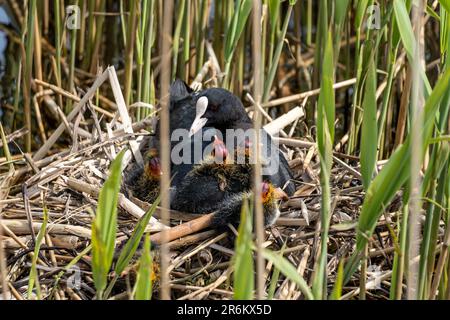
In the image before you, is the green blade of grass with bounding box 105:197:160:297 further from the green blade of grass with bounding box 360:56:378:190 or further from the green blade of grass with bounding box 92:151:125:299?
the green blade of grass with bounding box 360:56:378:190

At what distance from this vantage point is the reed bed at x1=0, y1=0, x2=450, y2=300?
2.40 metres

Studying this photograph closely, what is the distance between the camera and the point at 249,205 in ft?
10.3

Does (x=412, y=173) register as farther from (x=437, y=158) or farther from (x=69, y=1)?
(x=69, y=1)

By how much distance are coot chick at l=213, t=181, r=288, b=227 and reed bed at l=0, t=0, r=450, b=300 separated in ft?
0.17

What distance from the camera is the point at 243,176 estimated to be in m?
3.26

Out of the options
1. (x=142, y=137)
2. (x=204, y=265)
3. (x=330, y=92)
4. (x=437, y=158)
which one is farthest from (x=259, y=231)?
(x=142, y=137)

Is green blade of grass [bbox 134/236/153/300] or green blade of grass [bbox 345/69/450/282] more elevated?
green blade of grass [bbox 345/69/450/282]

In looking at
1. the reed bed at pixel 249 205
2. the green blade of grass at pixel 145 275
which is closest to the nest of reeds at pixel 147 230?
the reed bed at pixel 249 205

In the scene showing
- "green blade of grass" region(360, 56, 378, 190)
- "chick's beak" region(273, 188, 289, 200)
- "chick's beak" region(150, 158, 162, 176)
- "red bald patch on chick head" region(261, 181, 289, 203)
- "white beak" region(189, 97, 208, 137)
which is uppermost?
"green blade of grass" region(360, 56, 378, 190)

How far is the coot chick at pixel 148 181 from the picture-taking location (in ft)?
11.2

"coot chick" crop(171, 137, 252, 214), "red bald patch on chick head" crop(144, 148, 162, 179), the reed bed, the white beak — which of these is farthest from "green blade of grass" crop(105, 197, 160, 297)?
the white beak

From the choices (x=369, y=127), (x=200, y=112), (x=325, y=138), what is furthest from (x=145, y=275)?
(x=200, y=112)

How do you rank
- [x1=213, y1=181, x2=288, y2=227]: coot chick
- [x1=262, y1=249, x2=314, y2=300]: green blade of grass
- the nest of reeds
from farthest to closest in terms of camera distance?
[x1=213, y1=181, x2=288, y2=227]: coot chick → the nest of reeds → [x1=262, y1=249, x2=314, y2=300]: green blade of grass

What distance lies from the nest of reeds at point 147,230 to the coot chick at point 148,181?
0.18 ft
